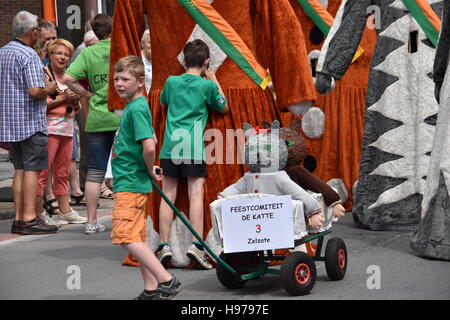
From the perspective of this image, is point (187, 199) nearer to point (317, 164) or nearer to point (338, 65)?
point (338, 65)

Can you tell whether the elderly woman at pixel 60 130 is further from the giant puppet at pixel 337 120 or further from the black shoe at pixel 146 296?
the black shoe at pixel 146 296

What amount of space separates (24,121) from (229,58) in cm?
240

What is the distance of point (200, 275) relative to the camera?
20.1 feet

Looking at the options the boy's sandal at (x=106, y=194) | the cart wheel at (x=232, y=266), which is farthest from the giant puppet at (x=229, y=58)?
the boy's sandal at (x=106, y=194)

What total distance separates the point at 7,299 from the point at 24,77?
9.95 ft

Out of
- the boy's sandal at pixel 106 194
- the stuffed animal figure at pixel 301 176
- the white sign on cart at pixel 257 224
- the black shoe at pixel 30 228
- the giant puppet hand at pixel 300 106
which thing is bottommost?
the boy's sandal at pixel 106 194

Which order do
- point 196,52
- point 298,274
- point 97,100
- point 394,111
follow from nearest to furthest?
point 298,274, point 196,52, point 394,111, point 97,100

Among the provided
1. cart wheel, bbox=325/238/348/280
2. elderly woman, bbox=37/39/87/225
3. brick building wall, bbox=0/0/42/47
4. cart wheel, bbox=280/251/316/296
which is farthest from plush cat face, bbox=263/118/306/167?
brick building wall, bbox=0/0/42/47

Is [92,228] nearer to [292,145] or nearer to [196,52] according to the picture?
[196,52]

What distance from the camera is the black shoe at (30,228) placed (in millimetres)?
8173

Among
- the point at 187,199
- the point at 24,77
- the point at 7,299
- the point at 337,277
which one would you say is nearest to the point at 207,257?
the point at 187,199

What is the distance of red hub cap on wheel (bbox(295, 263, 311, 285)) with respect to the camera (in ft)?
17.6

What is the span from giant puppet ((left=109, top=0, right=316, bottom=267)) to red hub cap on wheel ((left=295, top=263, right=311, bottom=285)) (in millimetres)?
1089

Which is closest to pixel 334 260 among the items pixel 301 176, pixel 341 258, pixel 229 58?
pixel 341 258
